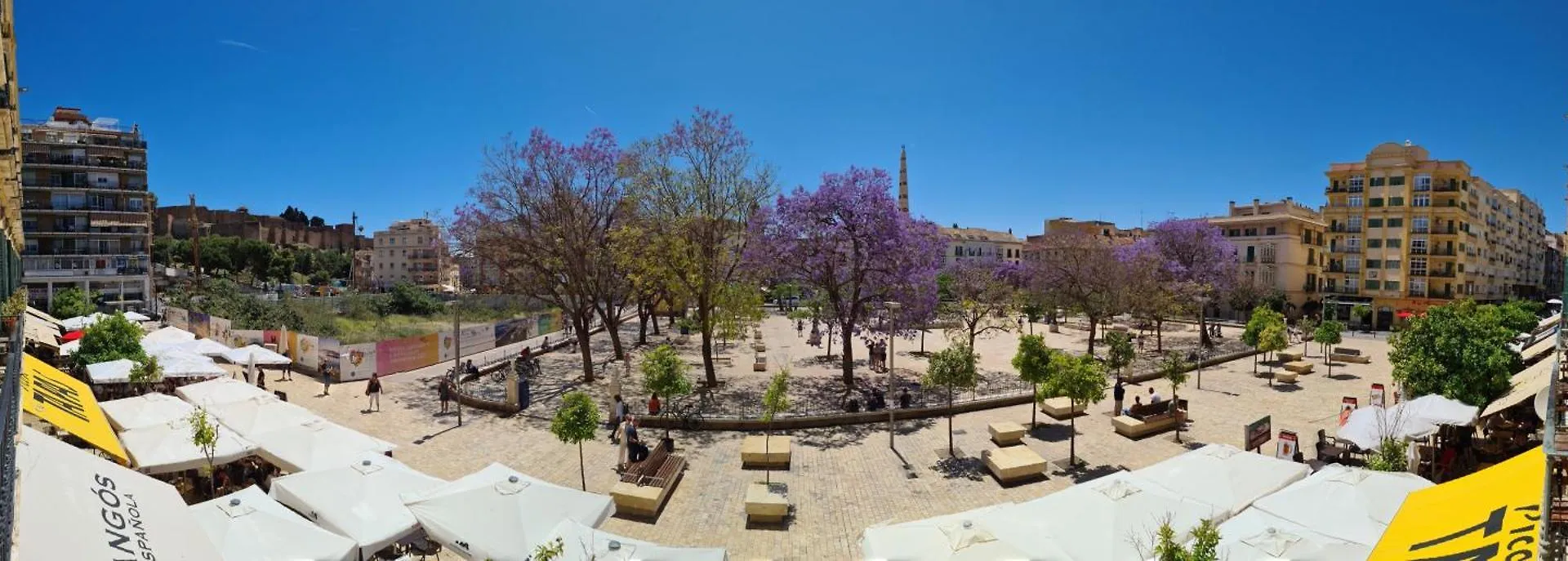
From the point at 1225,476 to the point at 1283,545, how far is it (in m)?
2.92

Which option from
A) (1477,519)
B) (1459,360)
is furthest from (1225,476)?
(1459,360)

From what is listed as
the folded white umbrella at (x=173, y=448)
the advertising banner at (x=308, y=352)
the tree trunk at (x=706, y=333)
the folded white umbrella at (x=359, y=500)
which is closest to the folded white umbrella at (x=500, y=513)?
the folded white umbrella at (x=359, y=500)

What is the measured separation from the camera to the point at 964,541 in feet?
27.1

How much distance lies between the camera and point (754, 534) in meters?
11.6

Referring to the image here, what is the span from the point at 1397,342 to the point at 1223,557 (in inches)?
624

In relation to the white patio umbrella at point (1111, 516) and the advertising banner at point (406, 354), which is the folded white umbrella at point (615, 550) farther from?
the advertising banner at point (406, 354)

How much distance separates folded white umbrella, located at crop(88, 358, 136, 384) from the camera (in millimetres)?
18141

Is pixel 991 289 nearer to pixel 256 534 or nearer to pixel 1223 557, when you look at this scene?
pixel 1223 557

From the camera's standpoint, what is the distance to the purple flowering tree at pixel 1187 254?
40.8 metres

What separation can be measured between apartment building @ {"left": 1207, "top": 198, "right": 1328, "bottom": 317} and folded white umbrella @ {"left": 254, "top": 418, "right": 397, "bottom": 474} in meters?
63.8

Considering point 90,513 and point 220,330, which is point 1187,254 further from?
point 220,330

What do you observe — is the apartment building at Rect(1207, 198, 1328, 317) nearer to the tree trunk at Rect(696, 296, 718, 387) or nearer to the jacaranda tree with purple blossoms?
the jacaranda tree with purple blossoms

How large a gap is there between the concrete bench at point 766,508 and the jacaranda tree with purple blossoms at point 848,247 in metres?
11.7

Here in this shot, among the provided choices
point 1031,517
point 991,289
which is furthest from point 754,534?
point 991,289
